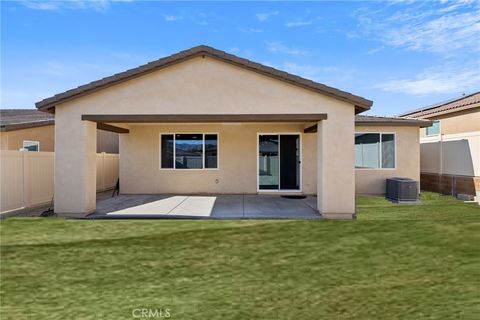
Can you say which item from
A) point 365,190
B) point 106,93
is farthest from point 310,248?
point 365,190

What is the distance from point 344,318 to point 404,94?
24.8 meters

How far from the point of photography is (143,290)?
184 inches

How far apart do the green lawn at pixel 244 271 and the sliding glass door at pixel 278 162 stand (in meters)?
6.89

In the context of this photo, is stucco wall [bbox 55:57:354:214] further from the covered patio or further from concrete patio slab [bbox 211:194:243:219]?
concrete patio slab [bbox 211:194:243:219]

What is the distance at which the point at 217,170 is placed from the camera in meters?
15.6

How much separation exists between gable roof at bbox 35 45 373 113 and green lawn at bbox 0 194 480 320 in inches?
154

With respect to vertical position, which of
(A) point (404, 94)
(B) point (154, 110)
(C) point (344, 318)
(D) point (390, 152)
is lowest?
(C) point (344, 318)

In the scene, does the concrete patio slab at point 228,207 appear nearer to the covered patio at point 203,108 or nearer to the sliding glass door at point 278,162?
the covered patio at point 203,108

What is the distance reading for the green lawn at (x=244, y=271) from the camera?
4141 millimetres

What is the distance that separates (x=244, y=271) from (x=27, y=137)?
616 inches

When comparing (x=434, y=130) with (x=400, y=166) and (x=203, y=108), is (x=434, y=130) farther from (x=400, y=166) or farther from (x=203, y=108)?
(x=203, y=108)

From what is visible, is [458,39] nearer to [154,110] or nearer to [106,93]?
[154,110]

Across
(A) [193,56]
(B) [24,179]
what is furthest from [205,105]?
(B) [24,179]

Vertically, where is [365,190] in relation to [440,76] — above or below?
below
